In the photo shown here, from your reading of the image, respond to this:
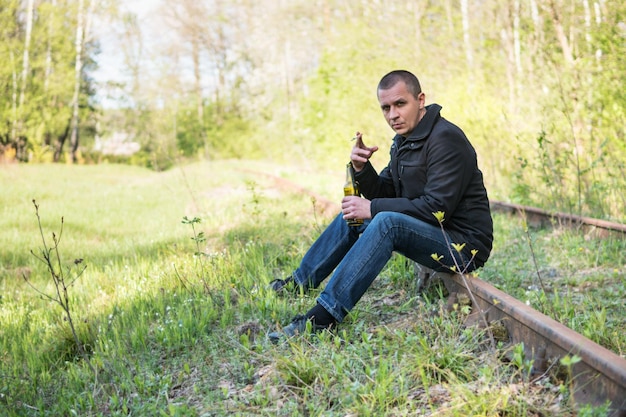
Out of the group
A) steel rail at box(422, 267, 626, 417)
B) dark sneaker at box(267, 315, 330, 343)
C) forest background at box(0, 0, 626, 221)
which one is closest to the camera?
steel rail at box(422, 267, 626, 417)

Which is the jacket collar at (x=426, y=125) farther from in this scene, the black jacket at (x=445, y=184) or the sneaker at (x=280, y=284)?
the sneaker at (x=280, y=284)

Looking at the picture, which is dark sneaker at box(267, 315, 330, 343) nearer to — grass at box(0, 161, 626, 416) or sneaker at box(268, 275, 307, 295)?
grass at box(0, 161, 626, 416)

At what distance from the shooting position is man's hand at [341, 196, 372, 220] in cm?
384

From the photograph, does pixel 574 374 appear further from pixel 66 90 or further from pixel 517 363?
pixel 66 90

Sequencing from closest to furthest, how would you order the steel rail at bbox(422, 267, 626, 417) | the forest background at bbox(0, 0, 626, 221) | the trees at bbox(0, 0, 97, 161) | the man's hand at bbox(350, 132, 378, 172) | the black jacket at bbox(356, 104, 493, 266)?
the steel rail at bbox(422, 267, 626, 417) → the black jacket at bbox(356, 104, 493, 266) → the man's hand at bbox(350, 132, 378, 172) → the forest background at bbox(0, 0, 626, 221) → the trees at bbox(0, 0, 97, 161)

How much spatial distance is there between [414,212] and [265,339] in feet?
3.75

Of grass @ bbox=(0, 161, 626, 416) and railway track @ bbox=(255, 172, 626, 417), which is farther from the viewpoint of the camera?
grass @ bbox=(0, 161, 626, 416)

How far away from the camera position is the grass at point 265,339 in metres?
2.78

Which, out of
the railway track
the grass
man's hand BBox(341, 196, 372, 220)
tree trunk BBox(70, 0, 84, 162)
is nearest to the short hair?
man's hand BBox(341, 196, 372, 220)

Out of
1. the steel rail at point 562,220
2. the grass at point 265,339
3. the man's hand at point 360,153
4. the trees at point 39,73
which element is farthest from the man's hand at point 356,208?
the trees at point 39,73

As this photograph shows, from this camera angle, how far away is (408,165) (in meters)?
3.96

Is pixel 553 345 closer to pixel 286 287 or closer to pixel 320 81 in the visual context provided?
pixel 286 287

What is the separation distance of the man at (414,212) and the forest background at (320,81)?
286 centimetres

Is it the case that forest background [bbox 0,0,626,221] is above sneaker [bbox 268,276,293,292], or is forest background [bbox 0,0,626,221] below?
above
